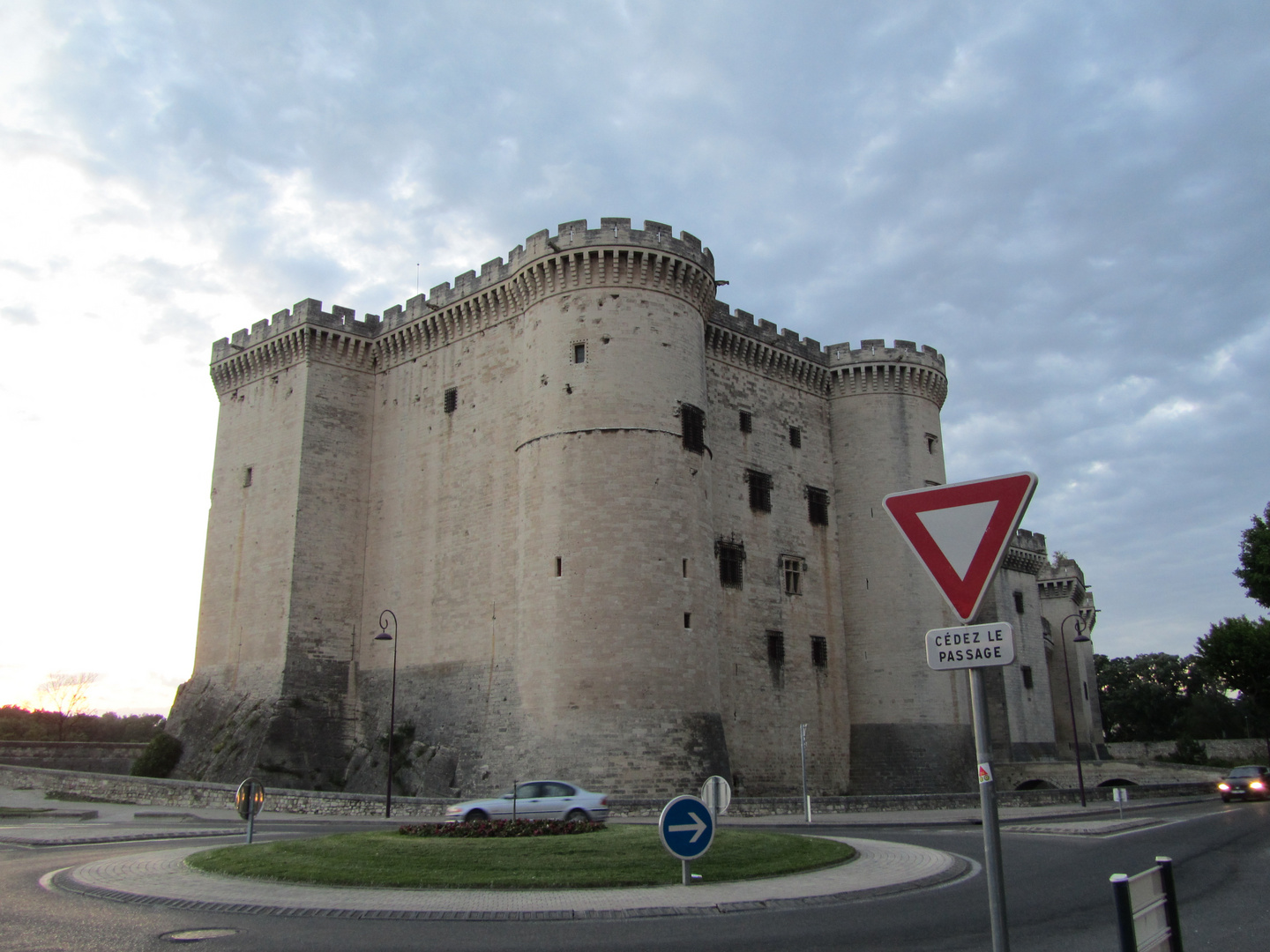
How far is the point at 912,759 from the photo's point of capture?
34.1 metres

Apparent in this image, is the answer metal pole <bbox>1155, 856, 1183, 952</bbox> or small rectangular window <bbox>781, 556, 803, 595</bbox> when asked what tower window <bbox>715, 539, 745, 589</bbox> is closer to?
small rectangular window <bbox>781, 556, 803, 595</bbox>

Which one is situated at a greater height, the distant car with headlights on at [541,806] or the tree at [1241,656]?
the tree at [1241,656]

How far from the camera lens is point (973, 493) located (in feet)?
14.9

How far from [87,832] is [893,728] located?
25749 mm

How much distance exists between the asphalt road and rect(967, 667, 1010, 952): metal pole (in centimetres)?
540

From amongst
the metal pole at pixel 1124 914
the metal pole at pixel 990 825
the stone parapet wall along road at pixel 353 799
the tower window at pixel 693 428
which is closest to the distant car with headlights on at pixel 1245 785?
the stone parapet wall along road at pixel 353 799

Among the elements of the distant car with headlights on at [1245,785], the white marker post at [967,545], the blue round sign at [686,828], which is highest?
the white marker post at [967,545]

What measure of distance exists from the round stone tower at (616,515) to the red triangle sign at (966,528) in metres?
21.9

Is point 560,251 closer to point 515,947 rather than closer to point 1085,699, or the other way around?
point 515,947

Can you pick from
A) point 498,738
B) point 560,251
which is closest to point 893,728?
point 498,738

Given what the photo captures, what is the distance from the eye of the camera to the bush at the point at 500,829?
15.6 m

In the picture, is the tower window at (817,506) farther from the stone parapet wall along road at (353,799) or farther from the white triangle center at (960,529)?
the white triangle center at (960,529)

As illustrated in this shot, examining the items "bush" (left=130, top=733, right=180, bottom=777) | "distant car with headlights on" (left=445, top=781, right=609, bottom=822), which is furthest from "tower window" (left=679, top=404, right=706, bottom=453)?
"bush" (left=130, top=733, right=180, bottom=777)

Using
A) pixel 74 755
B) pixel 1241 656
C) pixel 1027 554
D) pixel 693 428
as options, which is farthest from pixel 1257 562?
pixel 74 755
